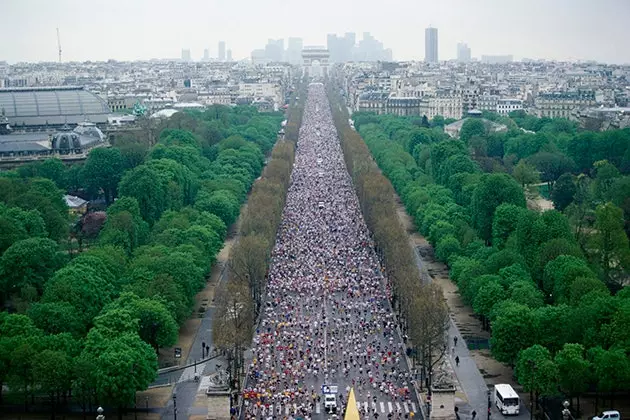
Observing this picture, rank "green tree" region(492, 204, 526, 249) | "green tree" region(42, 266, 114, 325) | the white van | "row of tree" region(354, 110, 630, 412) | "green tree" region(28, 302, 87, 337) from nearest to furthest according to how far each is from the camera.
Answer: the white van, "row of tree" region(354, 110, 630, 412), "green tree" region(28, 302, 87, 337), "green tree" region(42, 266, 114, 325), "green tree" region(492, 204, 526, 249)

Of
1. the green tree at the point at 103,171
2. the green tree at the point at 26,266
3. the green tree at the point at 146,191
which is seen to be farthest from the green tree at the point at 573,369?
the green tree at the point at 103,171

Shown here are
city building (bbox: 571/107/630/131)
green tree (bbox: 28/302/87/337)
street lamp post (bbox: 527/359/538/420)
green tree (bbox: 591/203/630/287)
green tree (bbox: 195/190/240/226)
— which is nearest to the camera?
street lamp post (bbox: 527/359/538/420)

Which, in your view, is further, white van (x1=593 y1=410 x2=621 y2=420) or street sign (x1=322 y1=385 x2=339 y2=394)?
street sign (x1=322 y1=385 x2=339 y2=394)

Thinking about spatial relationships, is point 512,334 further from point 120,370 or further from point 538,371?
point 120,370

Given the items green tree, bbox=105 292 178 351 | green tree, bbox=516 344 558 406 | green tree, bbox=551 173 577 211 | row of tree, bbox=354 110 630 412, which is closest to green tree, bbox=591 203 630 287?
row of tree, bbox=354 110 630 412

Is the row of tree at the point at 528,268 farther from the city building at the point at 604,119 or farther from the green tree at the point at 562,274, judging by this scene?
the city building at the point at 604,119

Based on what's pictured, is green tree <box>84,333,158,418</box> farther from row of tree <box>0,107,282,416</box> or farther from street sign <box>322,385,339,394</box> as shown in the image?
street sign <box>322,385,339,394</box>

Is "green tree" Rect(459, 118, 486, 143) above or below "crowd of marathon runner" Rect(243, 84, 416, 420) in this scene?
above

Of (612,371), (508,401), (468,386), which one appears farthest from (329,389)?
(612,371)
